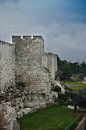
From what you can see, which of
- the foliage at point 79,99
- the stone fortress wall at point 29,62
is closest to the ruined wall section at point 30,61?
the stone fortress wall at point 29,62

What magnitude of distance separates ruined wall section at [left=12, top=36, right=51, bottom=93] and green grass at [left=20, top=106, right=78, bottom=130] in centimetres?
233

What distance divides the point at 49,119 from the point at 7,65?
5.15m

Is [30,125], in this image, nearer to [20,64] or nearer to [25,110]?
[25,110]

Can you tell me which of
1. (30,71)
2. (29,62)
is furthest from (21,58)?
(30,71)

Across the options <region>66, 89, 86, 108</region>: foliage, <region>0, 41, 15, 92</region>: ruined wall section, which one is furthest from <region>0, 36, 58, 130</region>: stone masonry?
<region>66, 89, 86, 108</region>: foliage

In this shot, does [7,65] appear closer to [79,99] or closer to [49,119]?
[49,119]

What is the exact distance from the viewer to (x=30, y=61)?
34.7 meters

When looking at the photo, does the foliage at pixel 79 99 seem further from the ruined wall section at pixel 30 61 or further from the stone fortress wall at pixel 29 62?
the ruined wall section at pixel 30 61

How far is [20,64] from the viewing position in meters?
34.6

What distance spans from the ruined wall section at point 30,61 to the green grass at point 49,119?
233cm

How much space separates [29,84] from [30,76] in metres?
0.58

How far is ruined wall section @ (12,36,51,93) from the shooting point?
34.6 m

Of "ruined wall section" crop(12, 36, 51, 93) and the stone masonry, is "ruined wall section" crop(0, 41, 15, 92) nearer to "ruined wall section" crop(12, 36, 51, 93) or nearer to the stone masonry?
the stone masonry

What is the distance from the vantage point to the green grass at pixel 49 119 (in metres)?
27.2
